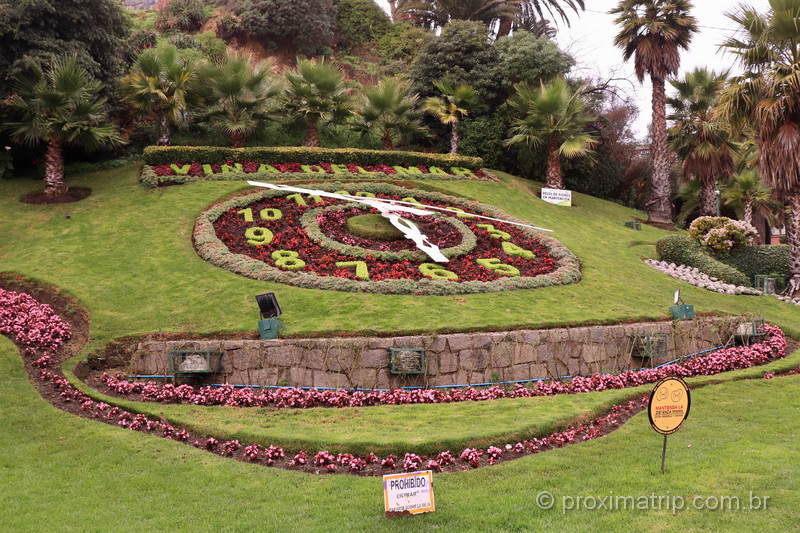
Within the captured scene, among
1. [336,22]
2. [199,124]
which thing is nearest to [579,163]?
[199,124]

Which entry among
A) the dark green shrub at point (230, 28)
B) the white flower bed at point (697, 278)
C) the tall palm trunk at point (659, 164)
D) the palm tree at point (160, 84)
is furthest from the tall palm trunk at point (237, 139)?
the tall palm trunk at point (659, 164)

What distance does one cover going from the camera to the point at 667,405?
793 cm

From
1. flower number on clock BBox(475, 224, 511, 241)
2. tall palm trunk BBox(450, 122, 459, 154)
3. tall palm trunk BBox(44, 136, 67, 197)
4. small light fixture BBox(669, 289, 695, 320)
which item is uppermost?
tall palm trunk BBox(450, 122, 459, 154)

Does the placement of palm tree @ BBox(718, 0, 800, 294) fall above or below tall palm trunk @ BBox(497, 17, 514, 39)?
below

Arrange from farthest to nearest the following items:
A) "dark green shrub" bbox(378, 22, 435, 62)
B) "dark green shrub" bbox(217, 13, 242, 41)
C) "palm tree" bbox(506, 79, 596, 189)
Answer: "dark green shrub" bbox(378, 22, 435, 62)
"dark green shrub" bbox(217, 13, 242, 41)
"palm tree" bbox(506, 79, 596, 189)

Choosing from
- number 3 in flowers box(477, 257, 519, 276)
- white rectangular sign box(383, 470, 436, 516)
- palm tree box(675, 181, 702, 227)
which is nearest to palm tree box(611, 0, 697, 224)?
palm tree box(675, 181, 702, 227)

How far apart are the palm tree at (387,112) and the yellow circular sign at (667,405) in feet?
83.8

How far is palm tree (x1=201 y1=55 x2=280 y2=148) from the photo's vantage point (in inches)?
1123

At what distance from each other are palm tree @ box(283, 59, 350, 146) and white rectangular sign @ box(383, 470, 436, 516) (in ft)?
81.5

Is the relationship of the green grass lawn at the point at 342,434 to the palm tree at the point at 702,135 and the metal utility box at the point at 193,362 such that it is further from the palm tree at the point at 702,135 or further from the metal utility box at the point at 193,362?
the palm tree at the point at 702,135

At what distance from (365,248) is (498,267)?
397cm

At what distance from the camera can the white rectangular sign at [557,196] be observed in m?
30.7

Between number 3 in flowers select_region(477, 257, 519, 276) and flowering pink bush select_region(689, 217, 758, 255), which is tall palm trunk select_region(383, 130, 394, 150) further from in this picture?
flowering pink bush select_region(689, 217, 758, 255)

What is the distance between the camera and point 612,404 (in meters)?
12.0
